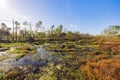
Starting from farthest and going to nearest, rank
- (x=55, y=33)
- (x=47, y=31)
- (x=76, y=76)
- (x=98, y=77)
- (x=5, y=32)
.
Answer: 1. (x=47, y=31)
2. (x=55, y=33)
3. (x=5, y=32)
4. (x=76, y=76)
5. (x=98, y=77)

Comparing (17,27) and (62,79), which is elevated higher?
(17,27)

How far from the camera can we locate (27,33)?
69.4 meters

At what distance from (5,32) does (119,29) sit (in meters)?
54.9

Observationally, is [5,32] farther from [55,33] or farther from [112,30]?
[112,30]

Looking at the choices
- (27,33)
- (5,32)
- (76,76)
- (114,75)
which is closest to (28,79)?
(76,76)

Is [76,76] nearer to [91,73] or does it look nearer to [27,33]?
[91,73]

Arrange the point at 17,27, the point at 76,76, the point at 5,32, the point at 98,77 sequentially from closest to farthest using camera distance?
1. the point at 98,77
2. the point at 76,76
3. the point at 5,32
4. the point at 17,27

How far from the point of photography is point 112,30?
237ft

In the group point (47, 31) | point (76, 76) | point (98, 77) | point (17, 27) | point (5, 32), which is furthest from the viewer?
point (47, 31)

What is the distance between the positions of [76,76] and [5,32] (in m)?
55.4

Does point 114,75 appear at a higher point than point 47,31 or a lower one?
lower

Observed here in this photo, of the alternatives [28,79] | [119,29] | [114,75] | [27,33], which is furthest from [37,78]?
[119,29]

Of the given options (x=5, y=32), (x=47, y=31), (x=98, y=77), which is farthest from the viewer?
(x=47, y=31)

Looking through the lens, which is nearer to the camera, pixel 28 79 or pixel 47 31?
pixel 28 79
